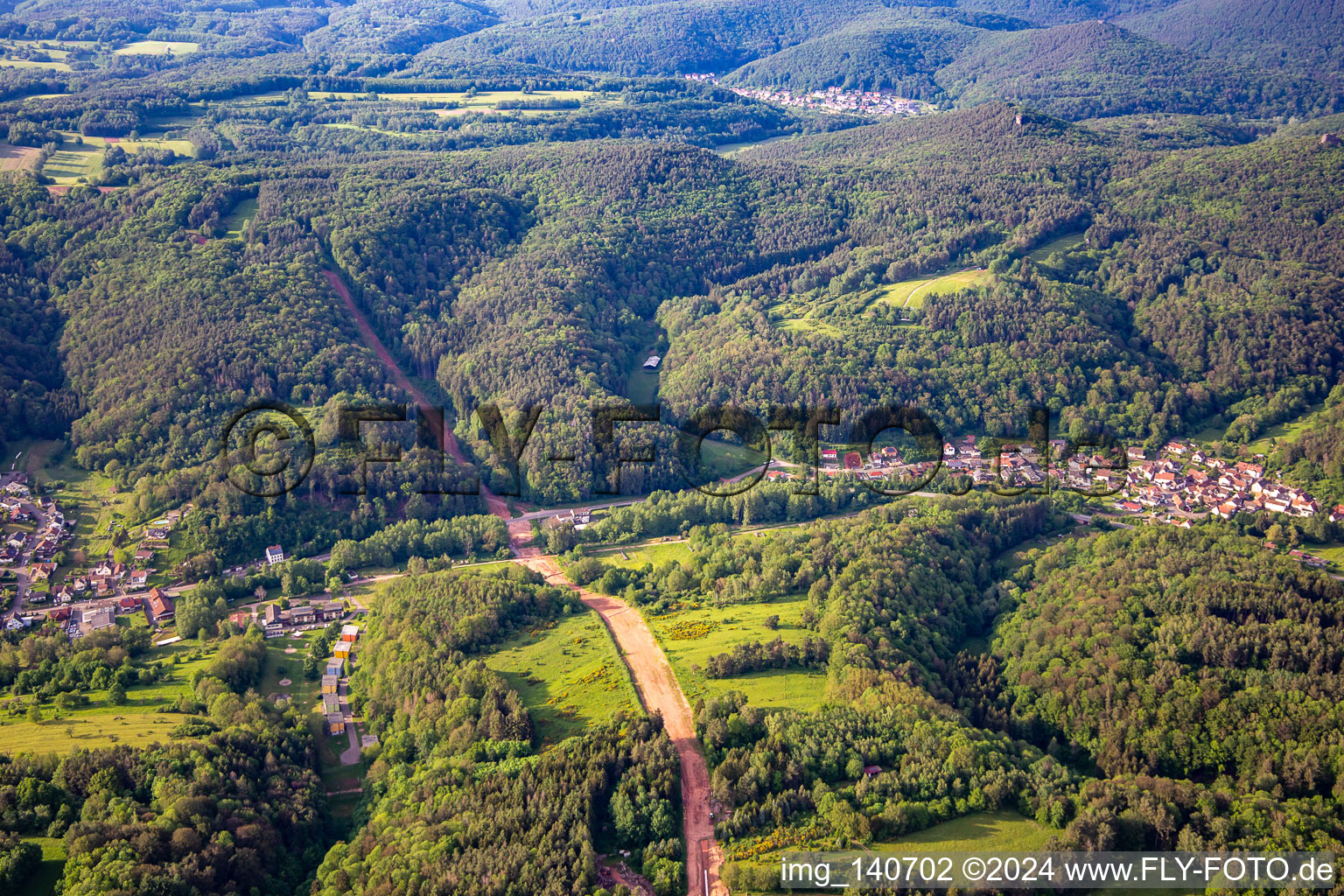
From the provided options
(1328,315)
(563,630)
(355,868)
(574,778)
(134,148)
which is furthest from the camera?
(134,148)

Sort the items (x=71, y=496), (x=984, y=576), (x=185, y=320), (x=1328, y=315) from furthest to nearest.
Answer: (x=1328, y=315) < (x=185, y=320) < (x=71, y=496) < (x=984, y=576)

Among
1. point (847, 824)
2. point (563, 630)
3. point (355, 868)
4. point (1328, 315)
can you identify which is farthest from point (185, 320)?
point (1328, 315)

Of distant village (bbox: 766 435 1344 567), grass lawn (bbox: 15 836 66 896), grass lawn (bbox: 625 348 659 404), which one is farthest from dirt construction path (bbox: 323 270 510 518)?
grass lawn (bbox: 15 836 66 896)

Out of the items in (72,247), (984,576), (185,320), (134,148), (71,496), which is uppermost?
(134,148)

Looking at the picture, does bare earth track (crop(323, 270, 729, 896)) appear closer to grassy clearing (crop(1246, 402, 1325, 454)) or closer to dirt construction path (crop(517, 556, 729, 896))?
dirt construction path (crop(517, 556, 729, 896))

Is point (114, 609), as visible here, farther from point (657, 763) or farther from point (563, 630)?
point (657, 763)

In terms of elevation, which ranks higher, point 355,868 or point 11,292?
point 11,292

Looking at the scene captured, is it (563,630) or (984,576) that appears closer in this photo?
(563,630)

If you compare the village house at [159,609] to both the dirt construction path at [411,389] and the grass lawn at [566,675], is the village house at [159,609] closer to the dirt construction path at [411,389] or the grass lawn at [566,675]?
the grass lawn at [566,675]
